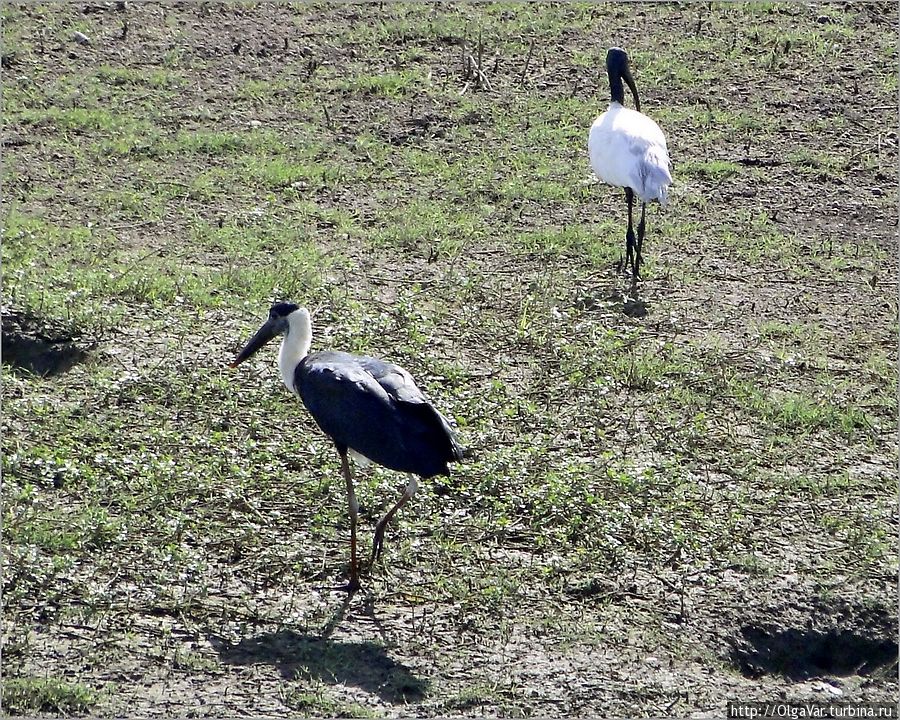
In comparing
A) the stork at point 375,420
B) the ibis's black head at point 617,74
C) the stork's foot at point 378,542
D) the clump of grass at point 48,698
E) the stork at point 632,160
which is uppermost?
the ibis's black head at point 617,74

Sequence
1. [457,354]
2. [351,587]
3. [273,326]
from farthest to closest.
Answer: [457,354] < [273,326] < [351,587]

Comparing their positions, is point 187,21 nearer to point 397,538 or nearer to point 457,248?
point 457,248

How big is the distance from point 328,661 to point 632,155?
4278 millimetres

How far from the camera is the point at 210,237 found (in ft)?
28.5

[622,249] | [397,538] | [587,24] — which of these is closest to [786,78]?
[587,24]

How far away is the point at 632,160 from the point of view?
8328mm

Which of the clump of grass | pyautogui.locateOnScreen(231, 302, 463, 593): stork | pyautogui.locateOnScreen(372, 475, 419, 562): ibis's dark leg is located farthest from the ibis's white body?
the clump of grass

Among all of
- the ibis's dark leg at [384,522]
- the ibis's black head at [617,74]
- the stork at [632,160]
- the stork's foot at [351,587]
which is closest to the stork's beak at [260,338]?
the ibis's dark leg at [384,522]

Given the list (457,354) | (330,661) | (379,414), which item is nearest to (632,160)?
(457,354)

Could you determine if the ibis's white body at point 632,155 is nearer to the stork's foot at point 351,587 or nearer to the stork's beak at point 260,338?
the stork's beak at point 260,338

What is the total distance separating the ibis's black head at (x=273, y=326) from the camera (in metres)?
6.19

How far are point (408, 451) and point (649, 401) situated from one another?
6.50 ft

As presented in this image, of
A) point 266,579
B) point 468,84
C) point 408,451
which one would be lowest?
point 266,579

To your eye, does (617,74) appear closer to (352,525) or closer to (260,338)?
(260,338)
